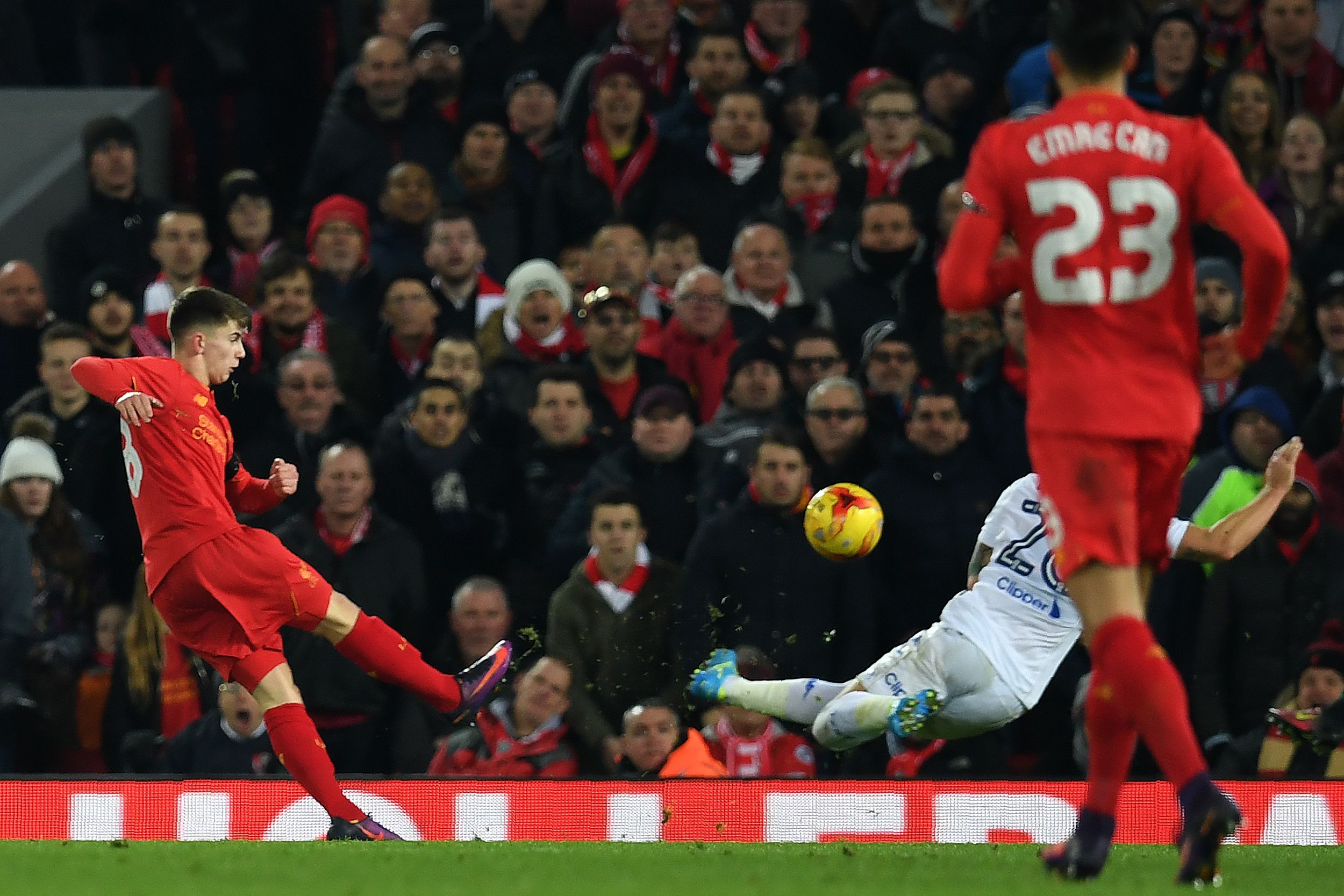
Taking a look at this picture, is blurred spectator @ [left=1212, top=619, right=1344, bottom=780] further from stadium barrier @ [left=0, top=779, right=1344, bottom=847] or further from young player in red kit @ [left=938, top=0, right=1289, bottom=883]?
young player in red kit @ [left=938, top=0, right=1289, bottom=883]

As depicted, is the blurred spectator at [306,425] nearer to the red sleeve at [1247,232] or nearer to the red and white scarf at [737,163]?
the red and white scarf at [737,163]

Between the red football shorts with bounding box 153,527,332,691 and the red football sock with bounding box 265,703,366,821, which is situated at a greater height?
the red football shorts with bounding box 153,527,332,691

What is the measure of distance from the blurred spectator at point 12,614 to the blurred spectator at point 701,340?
3.04 metres

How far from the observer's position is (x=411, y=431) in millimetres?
9742

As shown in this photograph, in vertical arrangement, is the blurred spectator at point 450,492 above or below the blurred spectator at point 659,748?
above

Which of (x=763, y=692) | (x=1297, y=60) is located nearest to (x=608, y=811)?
(x=763, y=692)

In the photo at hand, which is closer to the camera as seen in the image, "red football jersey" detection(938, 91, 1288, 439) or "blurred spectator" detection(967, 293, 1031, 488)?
"red football jersey" detection(938, 91, 1288, 439)

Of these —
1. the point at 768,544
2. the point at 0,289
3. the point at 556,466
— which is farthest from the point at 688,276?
the point at 0,289

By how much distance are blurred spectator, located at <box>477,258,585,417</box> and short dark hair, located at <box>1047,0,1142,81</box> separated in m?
5.18

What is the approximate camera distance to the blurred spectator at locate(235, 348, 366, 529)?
32.4 ft

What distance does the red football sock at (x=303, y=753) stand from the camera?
6910 mm

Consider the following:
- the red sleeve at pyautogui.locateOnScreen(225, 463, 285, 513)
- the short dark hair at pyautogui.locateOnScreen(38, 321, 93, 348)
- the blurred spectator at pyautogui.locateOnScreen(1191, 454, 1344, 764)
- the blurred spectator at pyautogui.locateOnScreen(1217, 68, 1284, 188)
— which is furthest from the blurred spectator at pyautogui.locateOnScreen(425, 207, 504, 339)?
the blurred spectator at pyautogui.locateOnScreen(1191, 454, 1344, 764)

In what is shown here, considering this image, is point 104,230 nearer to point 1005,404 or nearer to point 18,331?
point 18,331

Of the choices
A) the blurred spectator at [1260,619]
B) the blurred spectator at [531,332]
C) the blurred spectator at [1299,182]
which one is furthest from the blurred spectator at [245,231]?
the blurred spectator at [1260,619]
